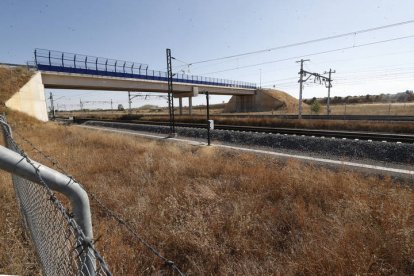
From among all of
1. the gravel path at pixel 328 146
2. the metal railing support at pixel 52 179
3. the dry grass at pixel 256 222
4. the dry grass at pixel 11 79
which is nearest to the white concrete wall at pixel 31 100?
the dry grass at pixel 11 79

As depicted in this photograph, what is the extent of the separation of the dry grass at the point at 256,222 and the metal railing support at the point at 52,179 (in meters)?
2.50

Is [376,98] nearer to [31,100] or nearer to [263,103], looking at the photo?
[263,103]

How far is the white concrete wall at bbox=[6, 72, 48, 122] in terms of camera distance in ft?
84.3

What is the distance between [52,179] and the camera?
52.5 inches

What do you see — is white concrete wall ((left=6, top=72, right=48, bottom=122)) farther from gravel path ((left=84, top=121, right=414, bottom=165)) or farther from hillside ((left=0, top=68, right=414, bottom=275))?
hillside ((left=0, top=68, right=414, bottom=275))

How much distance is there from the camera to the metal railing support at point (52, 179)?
1304 millimetres

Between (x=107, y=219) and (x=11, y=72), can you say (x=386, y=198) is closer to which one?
(x=107, y=219)

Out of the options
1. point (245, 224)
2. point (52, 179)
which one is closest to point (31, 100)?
point (245, 224)

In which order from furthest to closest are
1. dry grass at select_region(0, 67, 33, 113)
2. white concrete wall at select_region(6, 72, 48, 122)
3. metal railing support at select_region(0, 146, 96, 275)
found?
white concrete wall at select_region(6, 72, 48, 122) → dry grass at select_region(0, 67, 33, 113) → metal railing support at select_region(0, 146, 96, 275)

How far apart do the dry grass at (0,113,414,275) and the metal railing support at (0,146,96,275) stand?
2505 millimetres

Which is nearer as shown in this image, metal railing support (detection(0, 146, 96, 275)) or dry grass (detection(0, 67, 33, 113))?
metal railing support (detection(0, 146, 96, 275))

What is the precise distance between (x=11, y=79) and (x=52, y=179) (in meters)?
34.2

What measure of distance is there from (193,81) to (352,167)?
153 ft

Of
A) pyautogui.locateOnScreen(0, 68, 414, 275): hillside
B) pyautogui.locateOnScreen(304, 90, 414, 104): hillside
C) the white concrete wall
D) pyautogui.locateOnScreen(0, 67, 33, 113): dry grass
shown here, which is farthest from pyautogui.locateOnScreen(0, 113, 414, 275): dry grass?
pyautogui.locateOnScreen(304, 90, 414, 104): hillside
